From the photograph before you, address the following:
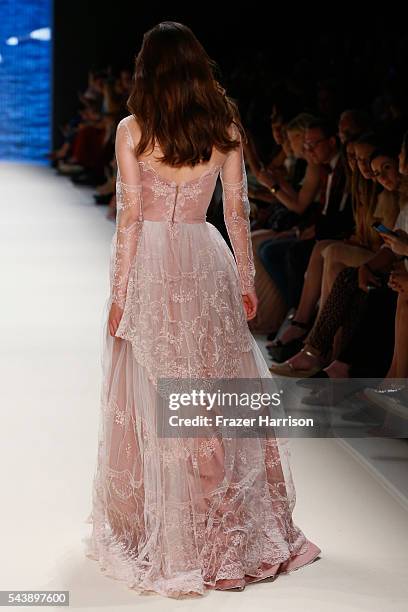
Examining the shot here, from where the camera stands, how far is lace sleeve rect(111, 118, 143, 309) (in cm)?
220

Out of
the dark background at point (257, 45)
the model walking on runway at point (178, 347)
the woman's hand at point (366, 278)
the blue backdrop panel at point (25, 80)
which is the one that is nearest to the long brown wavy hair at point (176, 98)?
the model walking on runway at point (178, 347)

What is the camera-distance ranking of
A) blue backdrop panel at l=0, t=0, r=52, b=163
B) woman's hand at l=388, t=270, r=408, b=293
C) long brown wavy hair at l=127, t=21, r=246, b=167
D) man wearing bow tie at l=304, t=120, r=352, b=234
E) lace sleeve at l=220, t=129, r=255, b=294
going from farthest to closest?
1. blue backdrop panel at l=0, t=0, r=52, b=163
2. man wearing bow tie at l=304, t=120, r=352, b=234
3. woman's hand at l=388, t=270, r=408, b=293
4. lace sleeve at l=220, t=129, r=255, b=294
5. long brown wavy hair at l=127, t=21, r=246, b=167

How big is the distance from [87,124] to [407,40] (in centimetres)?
482

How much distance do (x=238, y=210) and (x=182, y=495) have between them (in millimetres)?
554

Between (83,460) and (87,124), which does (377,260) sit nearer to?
(83,460)

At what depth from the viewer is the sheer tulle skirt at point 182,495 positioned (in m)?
2.21

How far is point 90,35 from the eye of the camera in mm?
11508

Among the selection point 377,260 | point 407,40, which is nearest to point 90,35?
point 407,40

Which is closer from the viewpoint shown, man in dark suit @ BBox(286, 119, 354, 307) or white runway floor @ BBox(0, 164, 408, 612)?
white runway floor @ BBox(0, 164, 408, 612)

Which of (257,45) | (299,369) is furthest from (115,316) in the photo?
(257,45)

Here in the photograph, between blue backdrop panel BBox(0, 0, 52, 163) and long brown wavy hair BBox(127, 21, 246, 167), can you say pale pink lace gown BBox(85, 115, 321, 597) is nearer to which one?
long brown wavy hair BBox(127, 21, 246, 167)

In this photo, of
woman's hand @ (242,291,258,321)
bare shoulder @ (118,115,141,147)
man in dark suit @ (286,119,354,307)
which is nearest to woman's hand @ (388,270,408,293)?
man in dark suit @ (286,119,354,307)

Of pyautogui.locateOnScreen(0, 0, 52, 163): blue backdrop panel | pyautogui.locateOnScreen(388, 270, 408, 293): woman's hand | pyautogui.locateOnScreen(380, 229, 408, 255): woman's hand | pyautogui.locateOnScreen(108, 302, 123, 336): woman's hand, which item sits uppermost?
pyautogui.locateOnScreen(108, 302, 123, 336): woman's hand

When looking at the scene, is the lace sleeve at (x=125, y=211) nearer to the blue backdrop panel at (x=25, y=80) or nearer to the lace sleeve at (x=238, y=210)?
the lace sleeve at (x=238, y=210)
